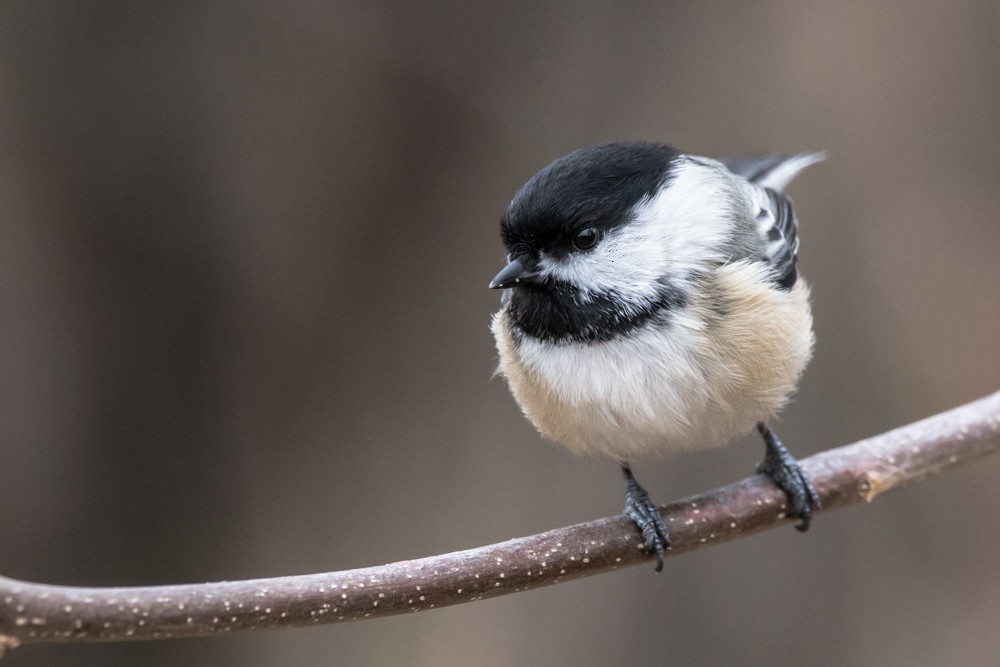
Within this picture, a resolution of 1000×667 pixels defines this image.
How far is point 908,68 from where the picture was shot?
8.44 feet

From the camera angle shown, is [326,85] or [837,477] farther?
[326,85]

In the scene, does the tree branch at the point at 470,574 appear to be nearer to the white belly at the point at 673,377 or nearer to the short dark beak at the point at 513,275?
the white belly at the point at 673,377

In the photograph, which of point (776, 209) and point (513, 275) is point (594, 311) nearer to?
point (513, 275)

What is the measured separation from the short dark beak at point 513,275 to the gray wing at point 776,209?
478mm

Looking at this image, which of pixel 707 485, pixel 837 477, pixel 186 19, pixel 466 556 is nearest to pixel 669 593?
pixel 707 485

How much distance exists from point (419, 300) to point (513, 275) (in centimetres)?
103

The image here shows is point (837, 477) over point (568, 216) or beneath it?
beneath

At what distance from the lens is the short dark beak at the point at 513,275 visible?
4.73ft

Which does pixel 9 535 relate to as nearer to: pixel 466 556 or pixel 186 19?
pixel 186 19

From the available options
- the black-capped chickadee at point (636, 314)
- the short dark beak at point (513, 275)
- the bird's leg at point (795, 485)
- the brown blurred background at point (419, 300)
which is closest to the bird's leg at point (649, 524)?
the black-capped chickadee at point (636, 314)

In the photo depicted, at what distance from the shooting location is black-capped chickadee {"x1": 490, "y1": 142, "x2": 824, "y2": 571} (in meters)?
1.45

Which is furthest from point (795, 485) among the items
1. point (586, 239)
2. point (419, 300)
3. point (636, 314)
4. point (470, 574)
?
point (419, 300)

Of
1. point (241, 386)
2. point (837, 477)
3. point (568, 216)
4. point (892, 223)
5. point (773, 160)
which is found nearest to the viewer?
point (568, 216)

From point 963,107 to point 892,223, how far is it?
1.24 ft
